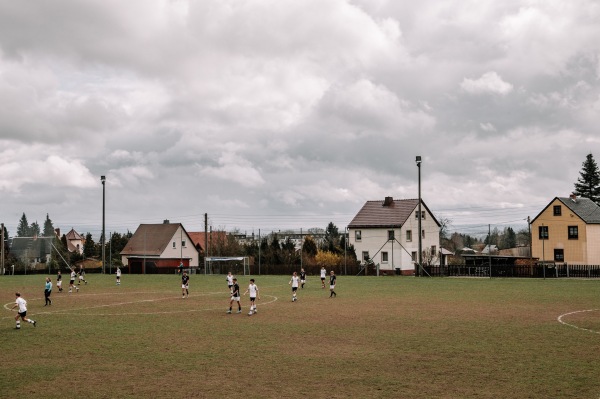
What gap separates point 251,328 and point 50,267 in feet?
252

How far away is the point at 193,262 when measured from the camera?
352 ft

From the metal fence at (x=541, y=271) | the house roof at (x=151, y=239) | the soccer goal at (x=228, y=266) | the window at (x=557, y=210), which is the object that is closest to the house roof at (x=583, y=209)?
the window at (x=557, y=210)

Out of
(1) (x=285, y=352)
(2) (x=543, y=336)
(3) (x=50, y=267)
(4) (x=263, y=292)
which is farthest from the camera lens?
(3) (x=50, y=267)

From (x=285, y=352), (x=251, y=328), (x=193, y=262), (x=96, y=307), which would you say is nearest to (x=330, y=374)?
(x=285, y=352)

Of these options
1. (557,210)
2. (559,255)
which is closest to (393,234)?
(557,210)

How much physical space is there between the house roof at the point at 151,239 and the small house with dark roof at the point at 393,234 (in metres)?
33.5

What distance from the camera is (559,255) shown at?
8556 cm

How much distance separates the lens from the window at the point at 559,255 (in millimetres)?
85000

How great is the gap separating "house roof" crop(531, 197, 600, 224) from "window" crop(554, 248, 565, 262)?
5.78m

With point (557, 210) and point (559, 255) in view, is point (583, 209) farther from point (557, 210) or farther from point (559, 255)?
point (559, 255)

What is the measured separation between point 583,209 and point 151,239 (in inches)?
2801

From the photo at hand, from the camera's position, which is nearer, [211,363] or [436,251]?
[211,363]

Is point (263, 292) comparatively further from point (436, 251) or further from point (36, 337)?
point (436, 251)

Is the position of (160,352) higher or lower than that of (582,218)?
lower
